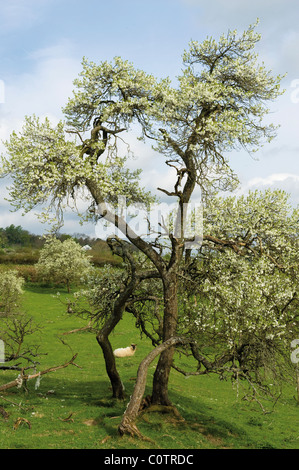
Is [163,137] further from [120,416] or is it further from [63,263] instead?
[63,263]

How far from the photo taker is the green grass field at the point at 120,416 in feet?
59.4

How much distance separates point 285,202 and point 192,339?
31.7 feet

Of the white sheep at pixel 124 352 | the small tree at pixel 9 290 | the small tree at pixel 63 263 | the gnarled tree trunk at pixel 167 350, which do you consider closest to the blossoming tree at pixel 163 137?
the gnarled tree trunk at pixel 167 350

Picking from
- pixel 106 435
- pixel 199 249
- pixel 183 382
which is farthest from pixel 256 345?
pixel 183 382

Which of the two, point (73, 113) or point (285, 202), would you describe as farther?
point (73, 113)

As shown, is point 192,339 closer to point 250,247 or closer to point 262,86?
point 250,247

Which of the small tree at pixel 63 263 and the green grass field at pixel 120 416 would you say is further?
the small tree at pixel 63 263

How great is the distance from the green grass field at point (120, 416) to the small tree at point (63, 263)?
38.9 meters

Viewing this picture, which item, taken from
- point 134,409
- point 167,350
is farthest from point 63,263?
point 134,409

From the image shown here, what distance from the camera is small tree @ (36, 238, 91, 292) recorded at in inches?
3029

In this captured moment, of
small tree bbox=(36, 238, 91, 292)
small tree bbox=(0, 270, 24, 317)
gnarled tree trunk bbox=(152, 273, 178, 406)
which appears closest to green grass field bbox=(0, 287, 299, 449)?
gnarled tree trunk bbox=(152, 273, 178, 406)

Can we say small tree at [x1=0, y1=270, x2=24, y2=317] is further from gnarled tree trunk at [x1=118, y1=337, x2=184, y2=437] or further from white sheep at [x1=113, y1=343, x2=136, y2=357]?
gnarled tree trunk at [x1=118, y1=337, x2=184, y2=437]

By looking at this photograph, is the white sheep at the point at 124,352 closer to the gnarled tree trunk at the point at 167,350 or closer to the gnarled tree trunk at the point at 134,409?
the gnarled tree trunk at the point at 167,350
